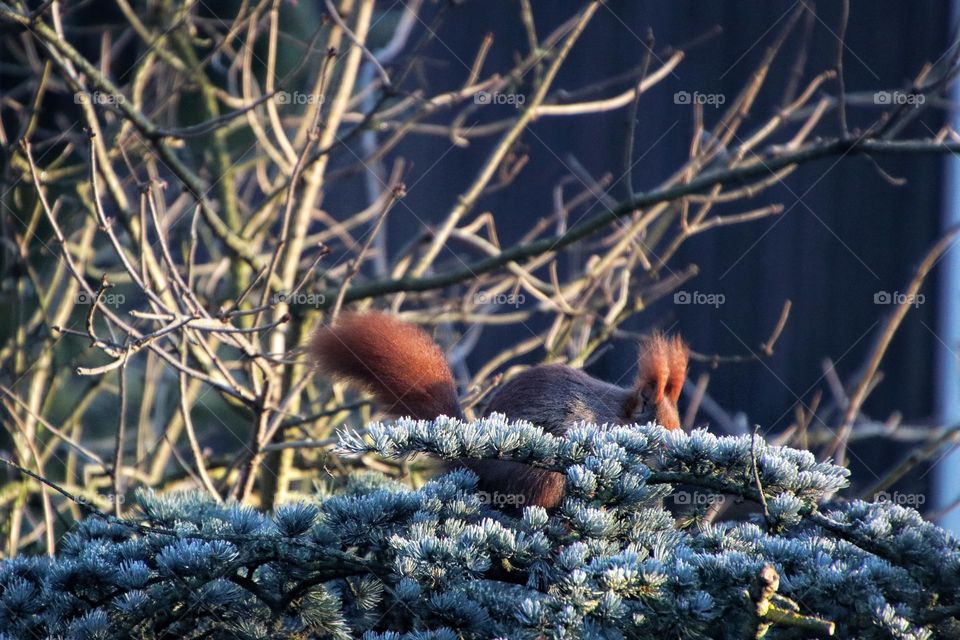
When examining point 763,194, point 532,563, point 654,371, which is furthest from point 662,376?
point 763,194

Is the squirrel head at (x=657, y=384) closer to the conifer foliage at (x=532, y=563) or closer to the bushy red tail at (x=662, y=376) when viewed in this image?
Answer: the bushy red tail at (x=662, y=376)

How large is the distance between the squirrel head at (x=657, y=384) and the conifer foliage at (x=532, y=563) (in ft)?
1.81

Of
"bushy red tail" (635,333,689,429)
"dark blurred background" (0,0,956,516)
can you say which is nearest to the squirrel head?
"bushy red tail" (635,333,689,429)

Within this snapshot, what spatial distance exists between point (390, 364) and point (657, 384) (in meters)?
0.61

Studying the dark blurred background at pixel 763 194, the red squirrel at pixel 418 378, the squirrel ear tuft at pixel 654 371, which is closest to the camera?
the red squirrel at pixel 418 378

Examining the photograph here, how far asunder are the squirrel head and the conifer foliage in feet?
1.81

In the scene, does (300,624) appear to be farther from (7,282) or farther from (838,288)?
(838,288)

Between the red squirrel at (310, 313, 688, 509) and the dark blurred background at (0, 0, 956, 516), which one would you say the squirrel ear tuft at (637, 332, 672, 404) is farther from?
the dark blurred background at (0, 0, 956, 516)

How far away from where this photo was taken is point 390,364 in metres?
2.05

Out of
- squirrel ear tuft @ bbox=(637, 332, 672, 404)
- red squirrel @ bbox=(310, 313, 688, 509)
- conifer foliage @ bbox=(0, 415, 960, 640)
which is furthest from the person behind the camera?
squirrel ear tuft @ bbox=(637, 332, 672, 404)

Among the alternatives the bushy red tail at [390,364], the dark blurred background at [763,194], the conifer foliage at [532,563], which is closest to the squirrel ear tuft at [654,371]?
the bushy red tail at [390,364]

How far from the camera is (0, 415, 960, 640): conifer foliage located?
1.26m

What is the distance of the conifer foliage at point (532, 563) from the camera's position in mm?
1256

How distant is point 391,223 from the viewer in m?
5.31
